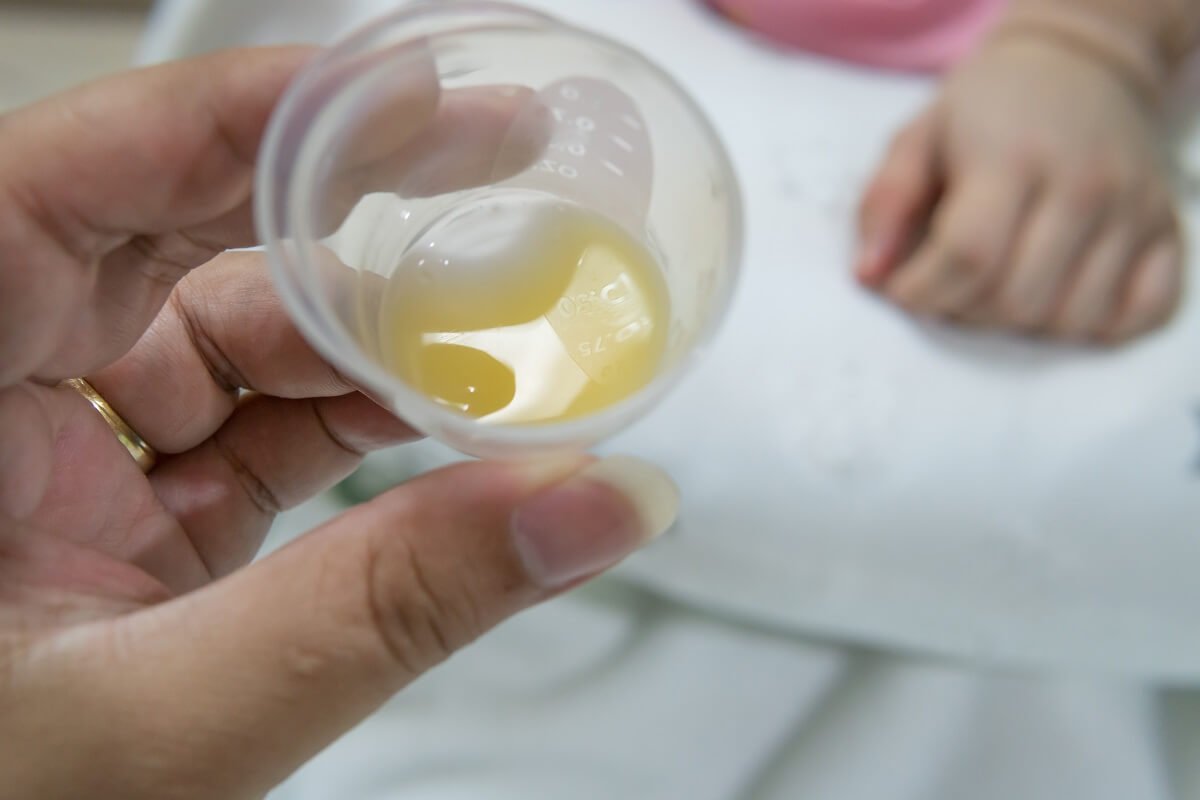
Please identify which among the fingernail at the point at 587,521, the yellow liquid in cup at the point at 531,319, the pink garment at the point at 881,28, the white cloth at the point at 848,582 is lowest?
the white cloth at the point at 848,582

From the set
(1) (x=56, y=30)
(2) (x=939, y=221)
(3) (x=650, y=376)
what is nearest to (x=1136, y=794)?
(2) (x=939, y=221)

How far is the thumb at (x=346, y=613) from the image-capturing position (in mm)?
466

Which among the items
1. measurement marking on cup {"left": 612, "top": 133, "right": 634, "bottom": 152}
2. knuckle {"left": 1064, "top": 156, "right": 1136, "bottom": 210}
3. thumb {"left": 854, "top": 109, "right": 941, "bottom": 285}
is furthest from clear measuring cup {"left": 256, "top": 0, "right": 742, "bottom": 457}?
knuckle {"left": 1064, "top": 156, "right": 1136, "bottom": 210}

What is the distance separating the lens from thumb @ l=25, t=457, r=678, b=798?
1.53ft

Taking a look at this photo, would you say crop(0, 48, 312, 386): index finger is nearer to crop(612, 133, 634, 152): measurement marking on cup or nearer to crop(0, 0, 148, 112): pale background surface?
crop(612, 133, 634, 152): measurement marking on cup

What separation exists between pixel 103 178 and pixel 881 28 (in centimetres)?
89

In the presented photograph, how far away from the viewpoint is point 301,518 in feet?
3.36

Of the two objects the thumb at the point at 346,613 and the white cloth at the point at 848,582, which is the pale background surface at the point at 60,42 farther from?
the thumb at the point at 346,613

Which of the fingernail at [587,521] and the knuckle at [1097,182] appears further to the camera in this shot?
the knuckle at [1097,182]

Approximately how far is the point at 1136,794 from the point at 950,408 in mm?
443

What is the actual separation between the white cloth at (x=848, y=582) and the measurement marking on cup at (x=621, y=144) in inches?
13.2

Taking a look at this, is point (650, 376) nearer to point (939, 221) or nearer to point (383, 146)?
point (383, 146)

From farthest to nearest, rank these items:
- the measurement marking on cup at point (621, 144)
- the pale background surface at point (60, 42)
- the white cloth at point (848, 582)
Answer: the pale background surface at point (60, 42), the white cloth at point (848, 582), the measurement marking on cup at point (621, 144)

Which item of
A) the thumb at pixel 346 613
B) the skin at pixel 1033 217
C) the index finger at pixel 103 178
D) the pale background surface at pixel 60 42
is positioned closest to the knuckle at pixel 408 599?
the thumb at pixel 346 613
